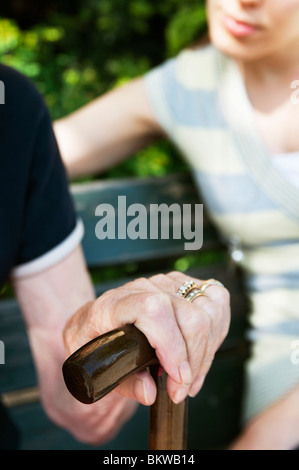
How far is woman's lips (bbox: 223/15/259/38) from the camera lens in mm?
1561

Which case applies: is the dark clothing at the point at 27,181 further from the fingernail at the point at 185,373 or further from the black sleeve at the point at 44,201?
the fingernail at the point at 185,373

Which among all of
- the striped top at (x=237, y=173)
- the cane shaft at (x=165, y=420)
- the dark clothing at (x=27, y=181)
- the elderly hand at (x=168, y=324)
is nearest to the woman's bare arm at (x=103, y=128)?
the striped top at (x=237, y=173)

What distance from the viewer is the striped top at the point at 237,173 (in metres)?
1.72

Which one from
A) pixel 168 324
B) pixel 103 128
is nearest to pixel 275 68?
pixel 103 128

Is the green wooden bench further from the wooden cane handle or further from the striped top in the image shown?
the wooden cane handle

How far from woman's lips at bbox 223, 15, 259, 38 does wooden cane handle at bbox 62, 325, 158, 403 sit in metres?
0.97

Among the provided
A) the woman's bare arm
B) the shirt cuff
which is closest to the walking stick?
the shirt cuff

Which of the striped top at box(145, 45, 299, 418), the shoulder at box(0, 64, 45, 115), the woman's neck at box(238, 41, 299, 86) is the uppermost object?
the shoulder at box(0, 64, 45, 115)

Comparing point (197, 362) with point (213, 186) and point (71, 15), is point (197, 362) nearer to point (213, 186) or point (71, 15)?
point (213, 186)

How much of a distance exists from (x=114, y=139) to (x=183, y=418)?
3.46 ft

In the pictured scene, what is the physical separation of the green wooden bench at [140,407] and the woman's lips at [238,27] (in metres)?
0.56

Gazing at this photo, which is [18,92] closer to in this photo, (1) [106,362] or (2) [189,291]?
(2) [189,291]

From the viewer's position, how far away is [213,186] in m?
1.80
